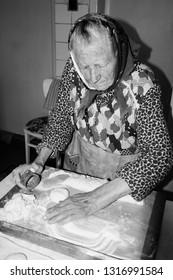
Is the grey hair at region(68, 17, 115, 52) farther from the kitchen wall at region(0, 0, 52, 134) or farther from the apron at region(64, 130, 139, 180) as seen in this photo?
the kitchen wall at region(0, 0, 52, 134)

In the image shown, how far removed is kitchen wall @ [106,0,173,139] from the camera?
2.98 meters

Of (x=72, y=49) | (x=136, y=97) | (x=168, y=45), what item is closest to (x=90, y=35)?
(x=72, y=49)

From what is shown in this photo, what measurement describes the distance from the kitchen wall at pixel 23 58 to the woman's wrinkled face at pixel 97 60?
8.42 ft

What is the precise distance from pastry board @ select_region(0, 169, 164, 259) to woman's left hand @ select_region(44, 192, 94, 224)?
0.08 ft

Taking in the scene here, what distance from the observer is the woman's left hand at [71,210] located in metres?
1.09

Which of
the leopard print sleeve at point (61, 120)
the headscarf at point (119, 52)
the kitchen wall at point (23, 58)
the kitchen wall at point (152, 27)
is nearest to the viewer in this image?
the headscarf at point (119, 52)

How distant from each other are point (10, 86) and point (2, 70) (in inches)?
10.6

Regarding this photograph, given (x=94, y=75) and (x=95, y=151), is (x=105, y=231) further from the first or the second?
(x=94, y=75)

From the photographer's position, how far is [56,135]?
59.3 inches

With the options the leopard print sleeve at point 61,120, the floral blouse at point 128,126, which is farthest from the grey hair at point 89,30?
the leopard print sleeve at point 61,120

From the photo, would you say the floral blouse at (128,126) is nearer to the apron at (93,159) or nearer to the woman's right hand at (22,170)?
the apron at (93,159)

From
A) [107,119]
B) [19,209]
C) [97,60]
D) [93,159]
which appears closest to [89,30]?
[97,60]

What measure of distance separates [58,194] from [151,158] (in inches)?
18.8

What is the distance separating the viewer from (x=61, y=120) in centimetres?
151
